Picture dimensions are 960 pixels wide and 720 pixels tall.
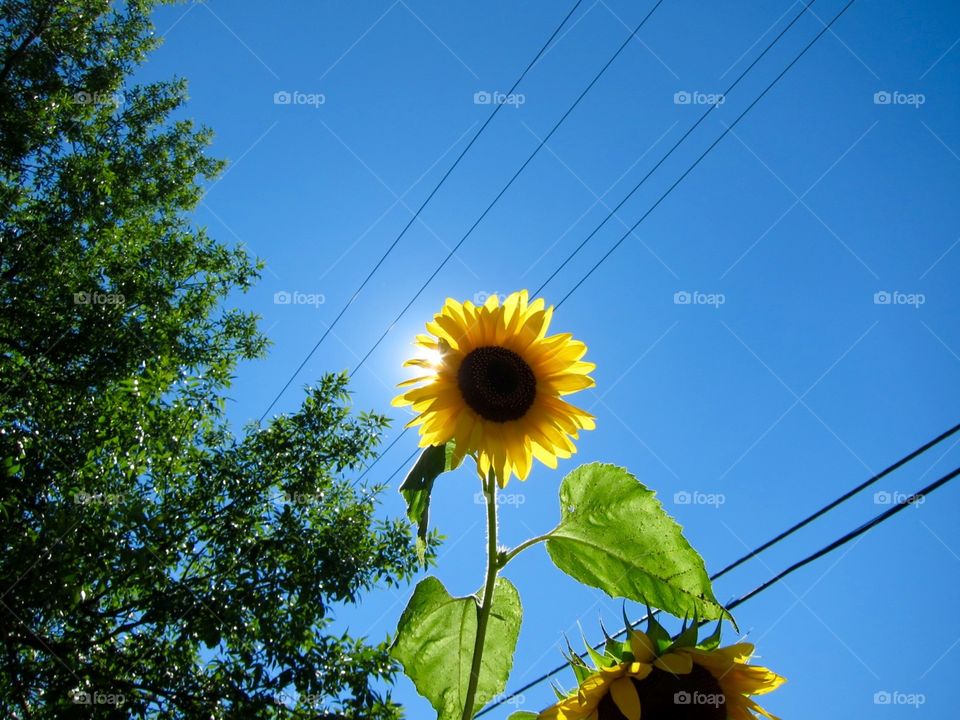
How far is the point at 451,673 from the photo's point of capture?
90 centimetres

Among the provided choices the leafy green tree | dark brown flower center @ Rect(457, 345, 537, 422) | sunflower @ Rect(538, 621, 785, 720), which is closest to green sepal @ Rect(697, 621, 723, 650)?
sunflower @ Rect(538, 621, 785, 720)

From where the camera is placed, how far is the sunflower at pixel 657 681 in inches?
33.0

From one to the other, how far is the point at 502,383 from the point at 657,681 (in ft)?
2.00

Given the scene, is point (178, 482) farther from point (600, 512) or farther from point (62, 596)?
point (600, 512)

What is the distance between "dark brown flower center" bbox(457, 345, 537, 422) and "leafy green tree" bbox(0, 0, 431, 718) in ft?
10.8

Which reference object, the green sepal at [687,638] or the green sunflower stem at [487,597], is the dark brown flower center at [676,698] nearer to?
the green sepal at [687,638]

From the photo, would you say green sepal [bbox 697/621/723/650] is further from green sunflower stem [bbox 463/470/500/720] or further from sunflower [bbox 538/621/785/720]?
green sunflower stem [bbox 463/470/500/720]

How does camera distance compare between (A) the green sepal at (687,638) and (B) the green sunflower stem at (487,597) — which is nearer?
(B) the green sunflower stem at (487,597)

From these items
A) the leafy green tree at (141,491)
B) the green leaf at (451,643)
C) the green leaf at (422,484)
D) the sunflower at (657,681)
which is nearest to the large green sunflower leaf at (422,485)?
the green leaf at (422,484)

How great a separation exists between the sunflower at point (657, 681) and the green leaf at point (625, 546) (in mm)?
65

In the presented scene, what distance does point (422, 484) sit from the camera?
87 cm

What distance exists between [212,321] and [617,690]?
7.35 metres

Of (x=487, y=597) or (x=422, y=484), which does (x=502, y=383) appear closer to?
(x=422, y=484)

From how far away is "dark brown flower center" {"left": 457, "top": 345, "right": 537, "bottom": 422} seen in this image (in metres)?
1.24
